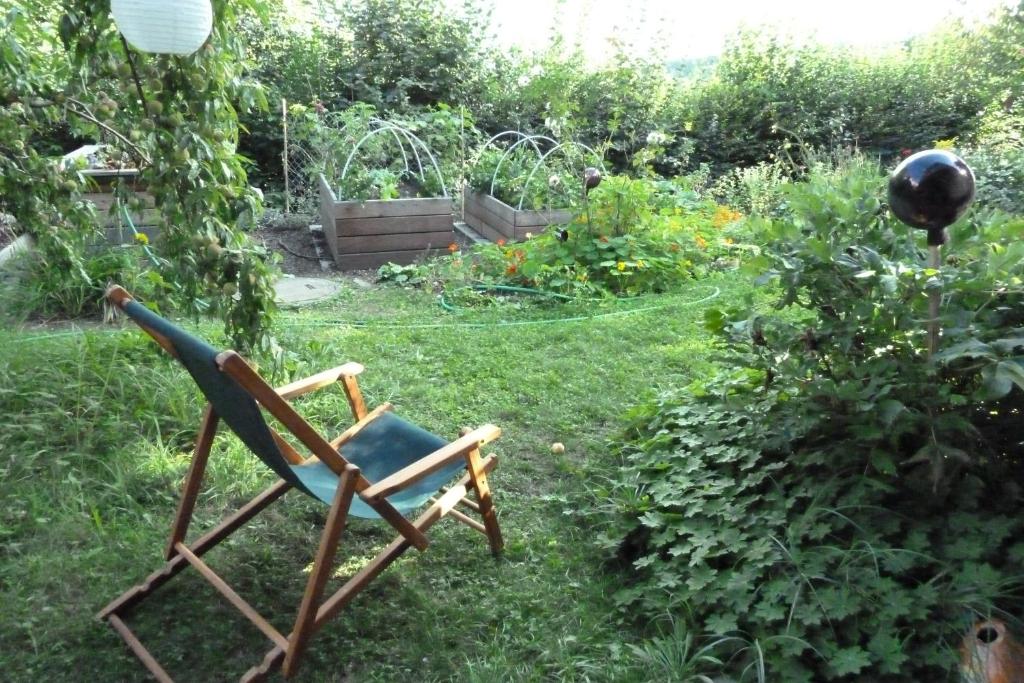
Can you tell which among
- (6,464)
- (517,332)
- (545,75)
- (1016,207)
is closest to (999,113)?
(1016,207)

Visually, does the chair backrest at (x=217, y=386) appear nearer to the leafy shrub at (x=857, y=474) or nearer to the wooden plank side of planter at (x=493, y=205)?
the leafy shrub at (x=857, y=474)

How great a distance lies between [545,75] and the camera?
804 centimetres

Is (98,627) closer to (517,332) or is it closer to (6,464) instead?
(6,464)

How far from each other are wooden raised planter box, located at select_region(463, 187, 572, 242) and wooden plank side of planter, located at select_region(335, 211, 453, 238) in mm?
547

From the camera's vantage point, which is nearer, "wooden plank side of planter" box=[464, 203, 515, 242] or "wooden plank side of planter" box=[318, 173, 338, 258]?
"wooden plank side of planter" box=[318, 173, 338, 258]

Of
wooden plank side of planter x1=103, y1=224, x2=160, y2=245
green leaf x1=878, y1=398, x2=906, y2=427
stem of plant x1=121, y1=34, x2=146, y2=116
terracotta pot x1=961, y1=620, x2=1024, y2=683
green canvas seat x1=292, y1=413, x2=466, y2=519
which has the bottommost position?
wooden plank side of planter x1=103, y1=224, x2=160, y2=245

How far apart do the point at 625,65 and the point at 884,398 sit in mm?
8717

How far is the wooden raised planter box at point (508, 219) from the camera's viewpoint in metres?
6.98

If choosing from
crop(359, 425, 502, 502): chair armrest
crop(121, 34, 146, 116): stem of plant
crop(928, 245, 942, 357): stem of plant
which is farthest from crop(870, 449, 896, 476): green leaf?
crop(121, 34, 146, 116): stem of plant

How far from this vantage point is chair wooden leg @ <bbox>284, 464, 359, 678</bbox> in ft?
6.53

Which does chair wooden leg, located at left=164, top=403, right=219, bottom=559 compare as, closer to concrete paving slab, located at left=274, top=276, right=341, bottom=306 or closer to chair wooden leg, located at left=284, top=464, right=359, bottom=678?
chair wooden leg, located at left=284, top=464, right=359, bottom=678

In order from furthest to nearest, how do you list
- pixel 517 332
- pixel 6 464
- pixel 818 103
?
pixel 818 103, pixel 517 332, pixel 6 464

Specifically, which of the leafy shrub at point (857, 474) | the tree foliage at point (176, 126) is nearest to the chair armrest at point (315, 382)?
the tree foliage at point (176, 126)

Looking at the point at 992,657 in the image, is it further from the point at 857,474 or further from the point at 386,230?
the point at 386,230
